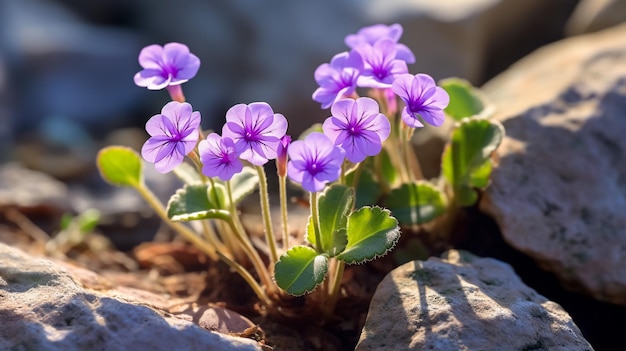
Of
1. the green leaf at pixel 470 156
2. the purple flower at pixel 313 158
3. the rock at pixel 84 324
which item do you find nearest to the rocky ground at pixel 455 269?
the rock at pixel 84 324

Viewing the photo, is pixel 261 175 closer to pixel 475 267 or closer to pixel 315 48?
pixel 475 267

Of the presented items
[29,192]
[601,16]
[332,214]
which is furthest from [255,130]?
[601,16]

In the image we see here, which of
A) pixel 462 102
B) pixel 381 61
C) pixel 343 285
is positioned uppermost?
pixel 381 61

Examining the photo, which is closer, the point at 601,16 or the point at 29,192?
the point at 29,192

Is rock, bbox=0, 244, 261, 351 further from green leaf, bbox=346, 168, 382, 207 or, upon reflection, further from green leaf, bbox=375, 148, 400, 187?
green leaf, bbox=375, 148, 400, 187

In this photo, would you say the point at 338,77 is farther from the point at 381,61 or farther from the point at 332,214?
the point at 332,214

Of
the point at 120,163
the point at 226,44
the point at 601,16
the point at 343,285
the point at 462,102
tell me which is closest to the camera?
the point at 343,285

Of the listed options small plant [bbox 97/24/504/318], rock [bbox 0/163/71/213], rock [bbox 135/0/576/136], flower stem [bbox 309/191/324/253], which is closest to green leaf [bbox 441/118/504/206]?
small plant [bbox 97/24/504/318]
